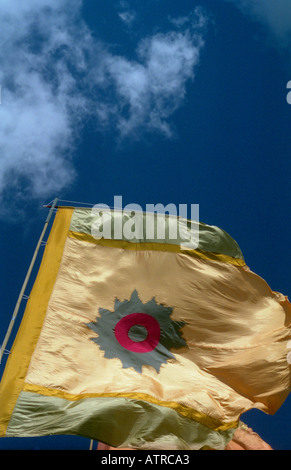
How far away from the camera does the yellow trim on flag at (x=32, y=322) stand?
9320 mm

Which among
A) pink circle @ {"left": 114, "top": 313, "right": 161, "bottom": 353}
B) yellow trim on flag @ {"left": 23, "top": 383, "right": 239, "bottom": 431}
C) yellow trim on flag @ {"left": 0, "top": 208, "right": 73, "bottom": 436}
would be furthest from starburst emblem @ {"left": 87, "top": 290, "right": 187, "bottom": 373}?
yellow trim on flag @ {"left": 0, "top": 208, "right": 73, "bottom": 436}

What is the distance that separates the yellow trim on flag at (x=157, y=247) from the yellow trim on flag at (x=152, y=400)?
4764 mm

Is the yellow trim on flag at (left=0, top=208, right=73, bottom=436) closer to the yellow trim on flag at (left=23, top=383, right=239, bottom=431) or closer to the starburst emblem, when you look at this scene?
the yellow trim on flag at (left=23, top=383, right=239, bottom=431)

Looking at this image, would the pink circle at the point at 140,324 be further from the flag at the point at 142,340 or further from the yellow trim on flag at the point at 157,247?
the yellow trim on flag at the point at 157,247

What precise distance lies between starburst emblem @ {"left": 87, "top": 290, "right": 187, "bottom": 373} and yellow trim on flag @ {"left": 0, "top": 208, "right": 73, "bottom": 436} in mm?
1552

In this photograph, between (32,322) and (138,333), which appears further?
(138,333)

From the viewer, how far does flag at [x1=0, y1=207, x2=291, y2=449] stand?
368 inches

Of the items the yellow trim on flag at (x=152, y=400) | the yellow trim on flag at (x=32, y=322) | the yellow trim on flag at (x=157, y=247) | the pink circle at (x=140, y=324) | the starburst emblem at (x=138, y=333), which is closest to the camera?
the yellow trim on flag at (x=32, y=322)

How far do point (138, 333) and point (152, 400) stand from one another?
243cm

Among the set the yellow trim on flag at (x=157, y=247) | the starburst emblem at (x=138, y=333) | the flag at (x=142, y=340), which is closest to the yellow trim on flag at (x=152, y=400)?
the flag at (x=142, y=340)

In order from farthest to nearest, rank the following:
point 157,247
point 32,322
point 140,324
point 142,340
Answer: point 157,247, point 140,324, point 142,340, point 32,322

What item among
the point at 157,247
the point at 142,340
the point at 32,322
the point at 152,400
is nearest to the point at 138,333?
the point at 142,340

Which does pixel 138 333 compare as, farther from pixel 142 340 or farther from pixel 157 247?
pixel 157 247

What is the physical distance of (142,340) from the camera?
39.7 feet
